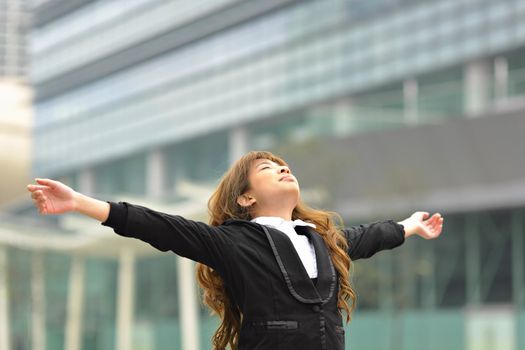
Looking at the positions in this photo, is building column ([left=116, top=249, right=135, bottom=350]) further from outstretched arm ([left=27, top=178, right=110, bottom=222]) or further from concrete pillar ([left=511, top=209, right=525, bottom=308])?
outstretched arm ([left=27, top=178, right=110, bottom=222])

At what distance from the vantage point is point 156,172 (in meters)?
44.2

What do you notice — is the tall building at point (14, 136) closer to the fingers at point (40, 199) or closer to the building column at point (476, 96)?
the building column at point (476, 96)

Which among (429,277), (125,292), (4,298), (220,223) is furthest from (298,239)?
(4,298)

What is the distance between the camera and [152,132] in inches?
1753

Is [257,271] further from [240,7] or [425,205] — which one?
[240,7]

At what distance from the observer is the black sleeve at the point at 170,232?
4156 millimetres

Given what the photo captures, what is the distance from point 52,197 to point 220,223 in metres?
0.94

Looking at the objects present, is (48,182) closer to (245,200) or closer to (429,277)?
(245,200)

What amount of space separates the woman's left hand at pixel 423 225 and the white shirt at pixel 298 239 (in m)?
0.75

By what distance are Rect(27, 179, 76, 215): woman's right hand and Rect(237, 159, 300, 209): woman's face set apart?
845 millimetres

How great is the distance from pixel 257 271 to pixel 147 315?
33578 millimetres

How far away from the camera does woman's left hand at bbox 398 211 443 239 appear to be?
5227 mm

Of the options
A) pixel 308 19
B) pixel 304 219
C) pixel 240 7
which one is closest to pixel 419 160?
pixel 308 19

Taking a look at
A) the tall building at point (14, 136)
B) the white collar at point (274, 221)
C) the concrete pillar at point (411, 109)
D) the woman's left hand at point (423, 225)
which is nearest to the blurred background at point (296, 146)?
the concrete pillar at point (411, 109)
